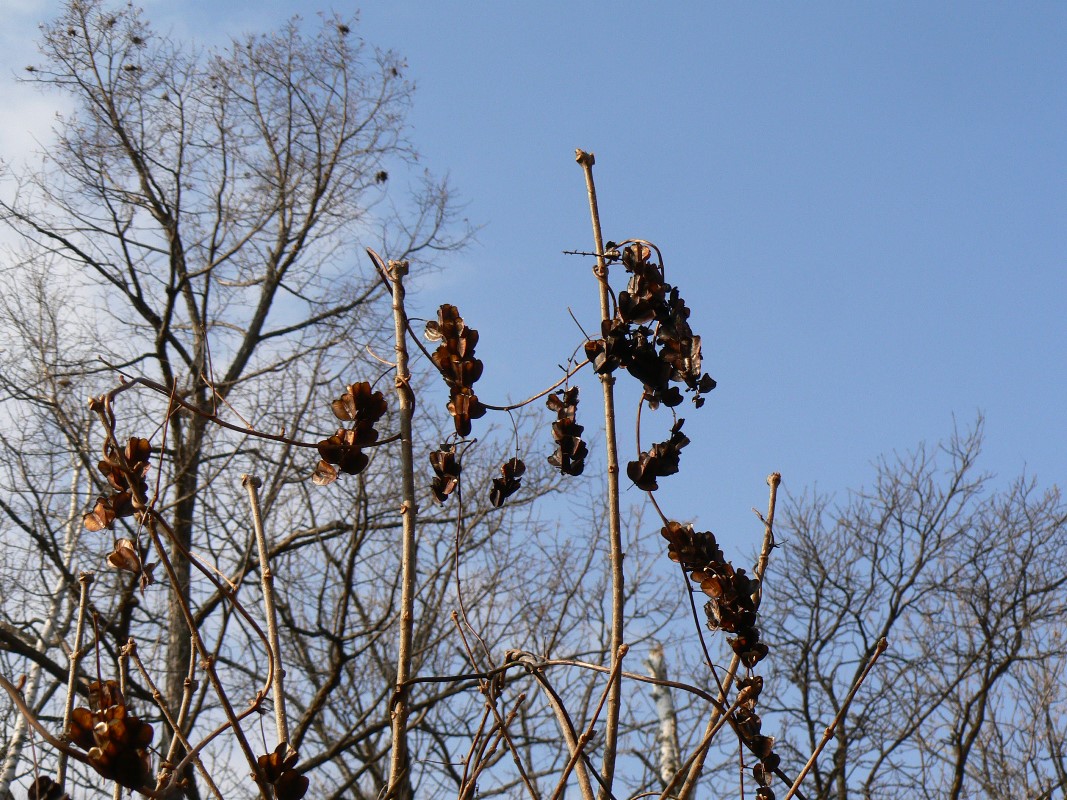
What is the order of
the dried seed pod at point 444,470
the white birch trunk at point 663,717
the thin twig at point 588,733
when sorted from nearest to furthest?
the thin twig at point 588,733 < the dried seed pod at point 444,470 < the white birch trunk at point 663,717

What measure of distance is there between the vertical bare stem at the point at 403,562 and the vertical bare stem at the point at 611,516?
246 mm

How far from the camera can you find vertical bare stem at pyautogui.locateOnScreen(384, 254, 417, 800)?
1230mm

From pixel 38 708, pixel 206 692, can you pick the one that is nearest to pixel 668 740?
pixel 206 692

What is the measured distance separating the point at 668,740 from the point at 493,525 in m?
2.81

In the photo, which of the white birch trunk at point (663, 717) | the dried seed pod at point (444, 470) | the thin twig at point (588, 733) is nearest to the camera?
the thin twig at point (588, 733)

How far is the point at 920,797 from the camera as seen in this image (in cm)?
812

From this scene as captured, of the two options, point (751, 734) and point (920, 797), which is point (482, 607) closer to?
point (920, 797)

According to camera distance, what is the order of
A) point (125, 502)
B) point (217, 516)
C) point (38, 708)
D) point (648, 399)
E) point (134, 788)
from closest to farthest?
point (134, 788), point (125, 502), point (648, 399), point (38, 708), point (217, 516)

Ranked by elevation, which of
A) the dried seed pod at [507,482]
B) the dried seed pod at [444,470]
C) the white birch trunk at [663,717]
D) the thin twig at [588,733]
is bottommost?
the thin twig at [588,733]

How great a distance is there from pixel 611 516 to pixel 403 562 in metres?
0.28

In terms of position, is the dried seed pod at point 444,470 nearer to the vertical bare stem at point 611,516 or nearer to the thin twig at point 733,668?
the vertical bare stem at point 611,516

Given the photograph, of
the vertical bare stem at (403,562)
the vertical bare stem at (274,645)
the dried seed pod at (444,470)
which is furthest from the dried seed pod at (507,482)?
the vertical bare stem at (274,645)

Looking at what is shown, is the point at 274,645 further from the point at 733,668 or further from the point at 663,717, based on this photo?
the point at 663,717

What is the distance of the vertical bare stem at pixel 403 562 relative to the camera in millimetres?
1230
